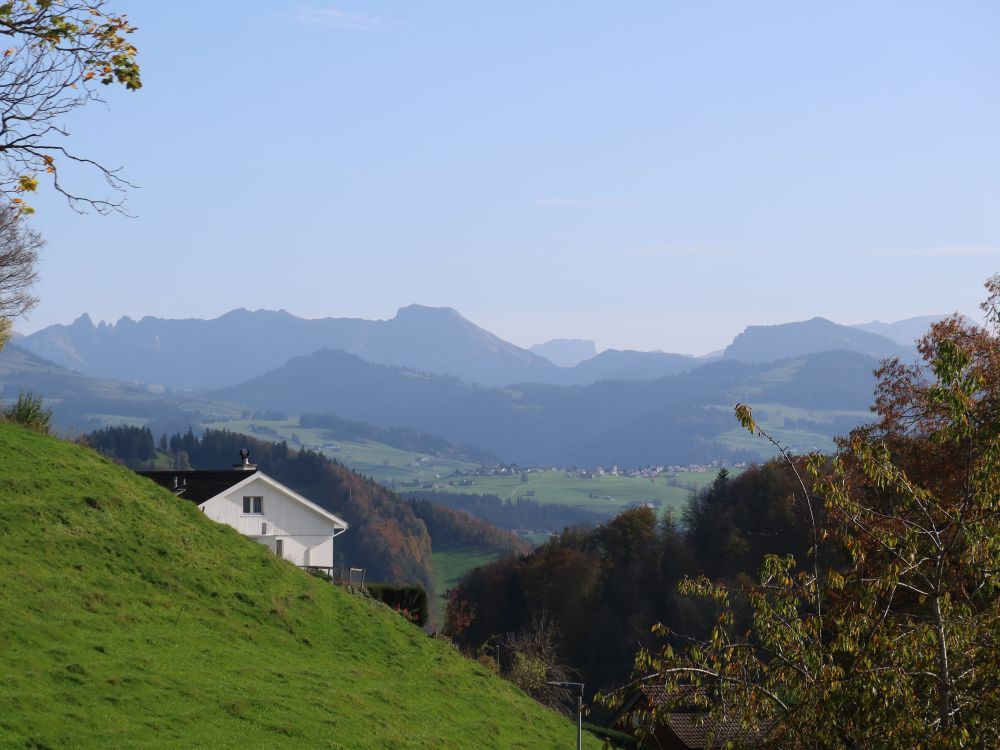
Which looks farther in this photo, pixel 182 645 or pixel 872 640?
pixel 182 645

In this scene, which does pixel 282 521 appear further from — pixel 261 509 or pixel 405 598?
pixel 405 598

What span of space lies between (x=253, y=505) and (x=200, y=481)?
327cm

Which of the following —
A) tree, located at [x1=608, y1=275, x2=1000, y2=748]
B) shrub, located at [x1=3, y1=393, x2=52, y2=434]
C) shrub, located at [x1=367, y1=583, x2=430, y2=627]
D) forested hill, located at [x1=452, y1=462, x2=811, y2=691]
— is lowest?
forested hill, located at [x1=452, y1=462, x2=811, y2=691]

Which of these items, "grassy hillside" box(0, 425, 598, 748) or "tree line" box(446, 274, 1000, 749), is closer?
"tree line" box(446, 274, 1000, 749)

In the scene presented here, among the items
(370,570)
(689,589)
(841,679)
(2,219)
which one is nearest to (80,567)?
(689,589)

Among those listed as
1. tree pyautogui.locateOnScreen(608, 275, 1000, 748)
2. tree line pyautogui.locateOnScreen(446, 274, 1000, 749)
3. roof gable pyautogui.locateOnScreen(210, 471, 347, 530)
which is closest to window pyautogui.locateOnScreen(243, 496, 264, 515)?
roof gable pyautogui.locateOnScreen(210, 471, 347, 530)

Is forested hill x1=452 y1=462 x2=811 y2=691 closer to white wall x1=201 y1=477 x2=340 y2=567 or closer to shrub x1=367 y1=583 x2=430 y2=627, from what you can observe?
white wall x1=201 y1=477 x2=340 y2=567

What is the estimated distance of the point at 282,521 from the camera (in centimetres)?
6700

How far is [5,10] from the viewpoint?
14.2 metres

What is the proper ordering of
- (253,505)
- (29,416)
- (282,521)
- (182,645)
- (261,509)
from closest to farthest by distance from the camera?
A: (182,645) < (29,416) < (253,505) < (261,509) < (282,521)

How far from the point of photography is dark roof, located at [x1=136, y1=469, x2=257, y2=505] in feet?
208

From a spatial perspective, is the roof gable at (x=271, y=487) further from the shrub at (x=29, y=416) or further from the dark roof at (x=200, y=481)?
the shrub at (x=29, y=416)

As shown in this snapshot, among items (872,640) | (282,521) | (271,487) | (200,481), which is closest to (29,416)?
(200,481)

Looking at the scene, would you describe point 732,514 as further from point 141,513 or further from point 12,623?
point 12,623
